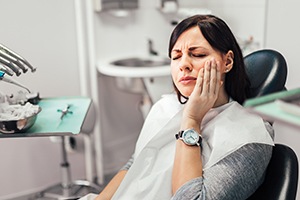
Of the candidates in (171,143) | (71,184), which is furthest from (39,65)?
(171,143)

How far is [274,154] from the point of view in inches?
44.1

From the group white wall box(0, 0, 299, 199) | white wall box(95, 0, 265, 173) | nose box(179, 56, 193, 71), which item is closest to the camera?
nose box(179, 56, 193, 71)

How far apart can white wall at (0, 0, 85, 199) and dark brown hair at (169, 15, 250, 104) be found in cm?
118

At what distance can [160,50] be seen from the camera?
8.66ft

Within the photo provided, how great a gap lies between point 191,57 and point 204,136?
0.77 feet

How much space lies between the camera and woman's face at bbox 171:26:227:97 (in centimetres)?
114

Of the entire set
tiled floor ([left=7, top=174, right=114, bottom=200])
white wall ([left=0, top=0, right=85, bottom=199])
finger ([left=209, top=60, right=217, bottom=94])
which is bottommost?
tiled floor ([left=7, top=174, right=114, bottom=200])

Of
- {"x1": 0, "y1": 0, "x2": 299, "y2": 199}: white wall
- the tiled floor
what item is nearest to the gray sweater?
{"x1": 0, "y1": 0, "x2": 299, "y2": 199}: white wall

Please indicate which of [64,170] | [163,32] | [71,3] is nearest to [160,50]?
[163,32]

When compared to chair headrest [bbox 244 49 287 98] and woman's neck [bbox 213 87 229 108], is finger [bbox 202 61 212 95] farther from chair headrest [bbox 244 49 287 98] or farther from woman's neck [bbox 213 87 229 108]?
chair headrest [bbox 244 49 287 98]

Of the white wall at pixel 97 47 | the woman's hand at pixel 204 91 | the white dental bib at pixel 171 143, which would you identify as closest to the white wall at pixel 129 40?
the white wall at pixel 97 47

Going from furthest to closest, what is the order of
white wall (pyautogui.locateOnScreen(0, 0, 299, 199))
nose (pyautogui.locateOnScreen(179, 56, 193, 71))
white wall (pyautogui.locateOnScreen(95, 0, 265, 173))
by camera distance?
white wall (pyautogui.locateOnScreen(95, 0, 265, 173)) < white wall (pyautogui.locateOnScreen(0, 0, 299, 199)) < nose (pyautogui.locateOnScreen(179, 56, 193, 71))

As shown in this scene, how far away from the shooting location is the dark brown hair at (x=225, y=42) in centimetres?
115

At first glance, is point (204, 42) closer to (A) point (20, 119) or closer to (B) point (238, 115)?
(B) point (238, 115)
